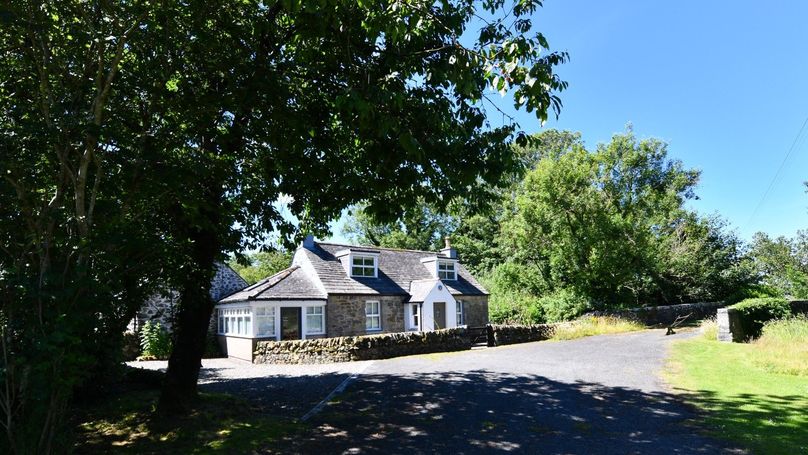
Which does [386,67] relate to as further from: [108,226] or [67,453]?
[67,453]

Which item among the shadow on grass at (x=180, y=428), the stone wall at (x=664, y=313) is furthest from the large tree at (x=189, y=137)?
the stone wall at (x=664, y=313)

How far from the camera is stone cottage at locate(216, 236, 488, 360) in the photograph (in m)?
23.6

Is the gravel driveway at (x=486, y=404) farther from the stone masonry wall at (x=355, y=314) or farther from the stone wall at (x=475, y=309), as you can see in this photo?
the stone wall at (x=475, y=309)

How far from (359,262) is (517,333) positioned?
33.1 ft

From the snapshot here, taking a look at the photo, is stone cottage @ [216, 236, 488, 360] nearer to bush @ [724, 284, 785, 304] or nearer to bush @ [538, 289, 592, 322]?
bush @ [538, 289, 592, 322]

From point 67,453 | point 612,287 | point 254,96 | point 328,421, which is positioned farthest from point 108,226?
point 612,287

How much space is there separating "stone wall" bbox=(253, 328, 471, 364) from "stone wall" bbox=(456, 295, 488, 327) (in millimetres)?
10857

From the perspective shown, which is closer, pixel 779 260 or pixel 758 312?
pixel 758 312

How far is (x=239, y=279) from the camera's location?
29578 mm

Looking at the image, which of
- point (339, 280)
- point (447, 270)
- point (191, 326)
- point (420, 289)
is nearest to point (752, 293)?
point (447, 270)

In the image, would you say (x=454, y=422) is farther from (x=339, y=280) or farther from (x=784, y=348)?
(x=339, y=280)

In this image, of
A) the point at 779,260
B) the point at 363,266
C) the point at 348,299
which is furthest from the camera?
the point at 779,260

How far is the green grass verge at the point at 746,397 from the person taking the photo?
716 centimetres

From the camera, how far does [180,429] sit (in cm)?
858
